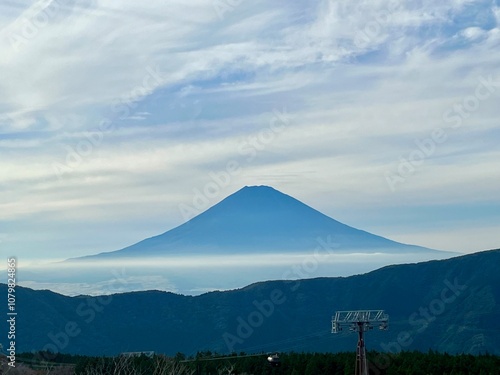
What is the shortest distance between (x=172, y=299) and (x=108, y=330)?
12.2m

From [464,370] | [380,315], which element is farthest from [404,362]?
[380,315]

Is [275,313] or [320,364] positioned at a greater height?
[275,313]

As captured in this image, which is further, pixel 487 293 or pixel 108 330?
pixel 108 330

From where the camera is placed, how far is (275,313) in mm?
135750

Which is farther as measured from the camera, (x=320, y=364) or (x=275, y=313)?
(x=275, y=313)

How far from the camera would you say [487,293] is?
122 meters

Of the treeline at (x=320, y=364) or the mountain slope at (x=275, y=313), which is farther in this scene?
the mountain slope at (x=275, y=313)

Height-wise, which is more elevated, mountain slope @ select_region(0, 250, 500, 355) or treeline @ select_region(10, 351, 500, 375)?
mountain slope @ select_region(0, 250, 500, 355)

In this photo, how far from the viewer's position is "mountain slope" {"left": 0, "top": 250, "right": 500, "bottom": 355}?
11675 centimetres

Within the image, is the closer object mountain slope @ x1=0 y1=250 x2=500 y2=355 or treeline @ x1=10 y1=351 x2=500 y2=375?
treeline @ x1=10 y1=351 x2=500 y2=375

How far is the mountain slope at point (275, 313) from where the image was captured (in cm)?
11675

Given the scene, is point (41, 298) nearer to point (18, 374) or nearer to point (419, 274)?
point (419, 274)

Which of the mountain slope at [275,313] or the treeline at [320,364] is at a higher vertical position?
the mountain slope at [275,313]

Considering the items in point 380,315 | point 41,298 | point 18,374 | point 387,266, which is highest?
point 387,266
